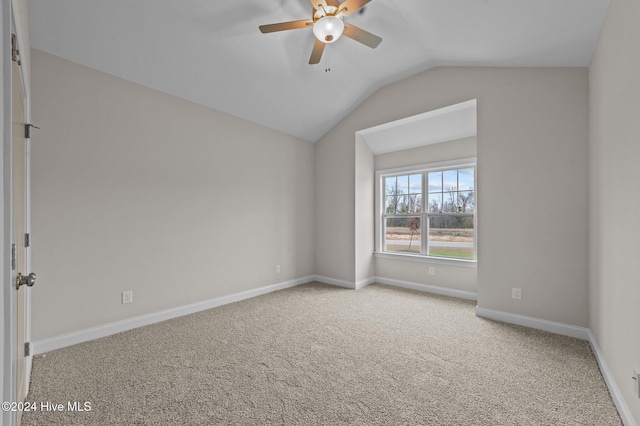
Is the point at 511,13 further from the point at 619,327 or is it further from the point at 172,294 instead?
the point at 172,294

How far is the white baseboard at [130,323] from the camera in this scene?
246 centimetres

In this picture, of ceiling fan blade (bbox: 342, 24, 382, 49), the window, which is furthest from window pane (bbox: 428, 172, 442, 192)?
ceiling fan blade (bbox: 342, 24, 382, 49)

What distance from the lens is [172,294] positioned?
10.7 feet

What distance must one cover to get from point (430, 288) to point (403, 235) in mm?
960

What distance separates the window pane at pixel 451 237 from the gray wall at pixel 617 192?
1.70 meters

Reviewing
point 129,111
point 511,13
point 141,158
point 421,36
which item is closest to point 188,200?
point 141,158

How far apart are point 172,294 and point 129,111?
1.99m

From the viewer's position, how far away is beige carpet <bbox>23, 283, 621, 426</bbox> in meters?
1.72

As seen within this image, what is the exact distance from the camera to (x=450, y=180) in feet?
14.5

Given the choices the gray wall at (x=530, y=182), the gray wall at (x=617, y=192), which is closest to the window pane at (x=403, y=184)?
the gray wall at (x=530, y=182)

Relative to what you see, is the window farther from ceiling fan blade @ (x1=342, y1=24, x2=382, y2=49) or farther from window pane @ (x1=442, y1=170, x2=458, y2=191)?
ceiling fan blade @ (x1=342, y1=24, x2=382, y2=49)

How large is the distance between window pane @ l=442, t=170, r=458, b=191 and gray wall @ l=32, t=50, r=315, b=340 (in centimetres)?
258

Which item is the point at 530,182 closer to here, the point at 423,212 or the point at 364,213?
the point at 423,212

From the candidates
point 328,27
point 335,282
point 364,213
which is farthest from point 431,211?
point 328,27
